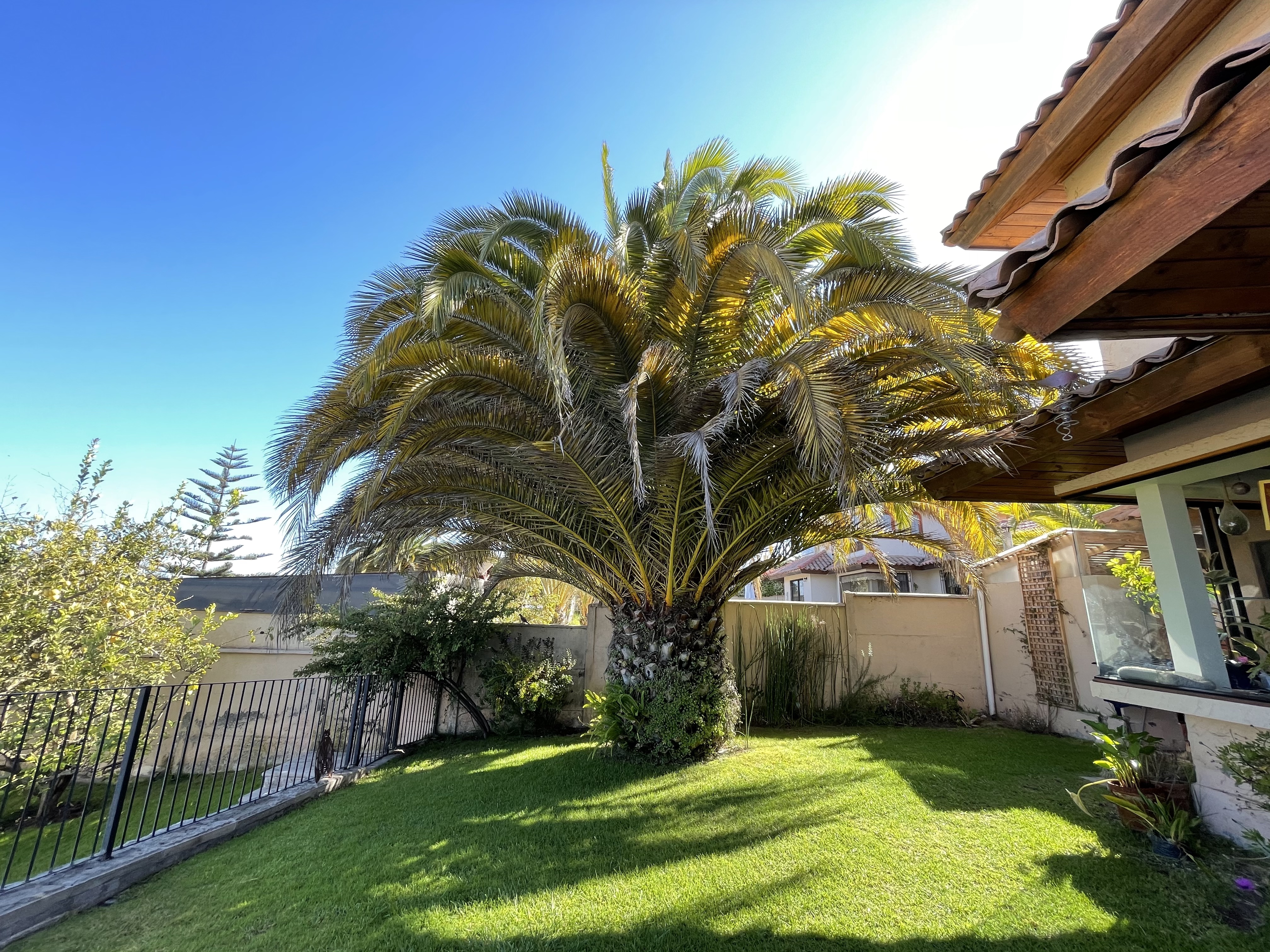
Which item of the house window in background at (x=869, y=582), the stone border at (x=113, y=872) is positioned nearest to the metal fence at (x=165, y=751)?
the stone border at (x=113, y=872)

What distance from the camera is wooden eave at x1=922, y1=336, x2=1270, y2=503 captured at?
2.81m

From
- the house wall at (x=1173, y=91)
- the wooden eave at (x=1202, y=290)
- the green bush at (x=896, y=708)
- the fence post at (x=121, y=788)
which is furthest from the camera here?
the green bush at (x=896, y=708)

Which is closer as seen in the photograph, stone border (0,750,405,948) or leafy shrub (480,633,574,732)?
stone border (0,750,405,948)

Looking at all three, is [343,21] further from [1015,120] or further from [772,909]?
[772,909]

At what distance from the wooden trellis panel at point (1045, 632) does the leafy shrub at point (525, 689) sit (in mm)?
6942

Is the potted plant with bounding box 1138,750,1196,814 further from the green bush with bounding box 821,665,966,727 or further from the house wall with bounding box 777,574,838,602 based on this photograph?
the house wall with bounding box 777,574,838,602

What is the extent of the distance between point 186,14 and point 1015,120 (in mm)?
9487

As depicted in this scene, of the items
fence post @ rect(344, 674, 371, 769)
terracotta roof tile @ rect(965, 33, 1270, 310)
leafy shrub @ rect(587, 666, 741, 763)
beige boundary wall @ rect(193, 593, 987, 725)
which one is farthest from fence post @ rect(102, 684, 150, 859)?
terracotta roof tile @ rect(965, 33, 1270, 310)

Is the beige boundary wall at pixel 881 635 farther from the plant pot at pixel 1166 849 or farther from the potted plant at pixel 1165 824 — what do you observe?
the plant pot at pixel 1166 849

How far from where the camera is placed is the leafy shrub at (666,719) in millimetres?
5727

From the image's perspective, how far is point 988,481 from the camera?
4.68 meters

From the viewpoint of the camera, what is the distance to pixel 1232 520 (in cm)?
395

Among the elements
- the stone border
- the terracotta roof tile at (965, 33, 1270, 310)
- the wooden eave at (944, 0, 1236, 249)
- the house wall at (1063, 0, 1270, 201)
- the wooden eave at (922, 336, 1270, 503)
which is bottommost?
the stone border

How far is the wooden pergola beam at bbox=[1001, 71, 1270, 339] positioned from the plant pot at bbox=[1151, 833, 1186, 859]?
375cm
